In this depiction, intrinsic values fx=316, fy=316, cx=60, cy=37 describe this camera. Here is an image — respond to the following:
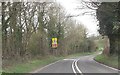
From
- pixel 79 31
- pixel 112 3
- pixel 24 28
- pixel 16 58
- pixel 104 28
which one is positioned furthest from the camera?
pixel 79 31

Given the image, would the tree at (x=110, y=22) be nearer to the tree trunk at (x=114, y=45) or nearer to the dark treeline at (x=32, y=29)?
the tree trunk at (x=114, y=45)

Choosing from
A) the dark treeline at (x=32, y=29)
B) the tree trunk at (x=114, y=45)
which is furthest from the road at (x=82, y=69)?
the tree trunk at (x=114, y=45)

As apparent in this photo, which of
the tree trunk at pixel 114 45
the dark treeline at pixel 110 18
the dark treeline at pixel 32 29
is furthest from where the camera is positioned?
the tree trunk at pixel 114 45

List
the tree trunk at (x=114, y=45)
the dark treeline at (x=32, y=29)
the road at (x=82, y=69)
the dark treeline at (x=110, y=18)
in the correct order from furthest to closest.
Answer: the tree trunk at (x=114, y=45) < the dark treeline at (x=32, y=29) < the dark treeline at (x=110, y=18) < the road at (x=82, y=69)

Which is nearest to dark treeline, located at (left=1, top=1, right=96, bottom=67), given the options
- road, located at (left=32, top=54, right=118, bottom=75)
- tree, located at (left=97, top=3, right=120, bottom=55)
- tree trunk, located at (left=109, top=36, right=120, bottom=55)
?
road, located at (left=32, top=54, right=118, bottom=75)

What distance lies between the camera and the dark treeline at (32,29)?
38.9 metres

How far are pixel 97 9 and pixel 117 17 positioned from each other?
497 cm

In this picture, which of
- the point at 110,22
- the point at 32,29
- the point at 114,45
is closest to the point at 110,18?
the point at 110,22

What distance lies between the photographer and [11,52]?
1533 inches

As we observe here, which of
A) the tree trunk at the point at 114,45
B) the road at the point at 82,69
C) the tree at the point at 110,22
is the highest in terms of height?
the tree at the point at 110,22

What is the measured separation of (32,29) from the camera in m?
57.0

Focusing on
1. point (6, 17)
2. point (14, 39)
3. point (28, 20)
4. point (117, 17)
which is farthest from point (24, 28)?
point (117, 17)

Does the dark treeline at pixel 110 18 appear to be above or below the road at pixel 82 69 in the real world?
above

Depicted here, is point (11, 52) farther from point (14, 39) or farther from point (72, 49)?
point (72, 49)
